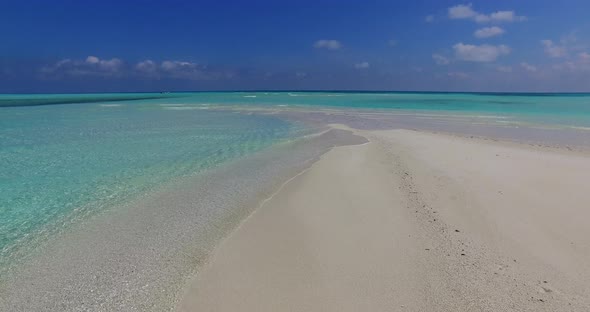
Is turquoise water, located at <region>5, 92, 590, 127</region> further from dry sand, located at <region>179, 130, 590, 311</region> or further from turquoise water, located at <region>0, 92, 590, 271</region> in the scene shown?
turquoise water, located at <region>0, 92, 590, 271</region>

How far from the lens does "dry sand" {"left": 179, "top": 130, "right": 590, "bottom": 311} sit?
11.6 ft

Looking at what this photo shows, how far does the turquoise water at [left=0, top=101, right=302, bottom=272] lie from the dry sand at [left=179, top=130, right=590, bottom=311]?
9.46ft

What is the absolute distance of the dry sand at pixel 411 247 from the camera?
354 centimetres

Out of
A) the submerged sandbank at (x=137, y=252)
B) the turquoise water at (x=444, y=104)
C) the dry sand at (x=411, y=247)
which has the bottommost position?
the submerged sandbank at (x=137, y=252)

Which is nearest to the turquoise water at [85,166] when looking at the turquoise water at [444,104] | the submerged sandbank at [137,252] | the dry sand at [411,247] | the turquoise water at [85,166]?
the turquoise water at [85,166]

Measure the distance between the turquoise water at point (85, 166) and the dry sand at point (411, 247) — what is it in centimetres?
288

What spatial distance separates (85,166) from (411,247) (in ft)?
27.4

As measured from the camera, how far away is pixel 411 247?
467cm

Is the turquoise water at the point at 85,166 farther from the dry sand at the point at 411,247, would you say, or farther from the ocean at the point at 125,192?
the dry sand at the point at 411,247

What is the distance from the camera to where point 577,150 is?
39.3 feet

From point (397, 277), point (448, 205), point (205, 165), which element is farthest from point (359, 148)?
point (397, 277)

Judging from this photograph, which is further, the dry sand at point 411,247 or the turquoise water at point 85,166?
the turquoise water at point 85,166

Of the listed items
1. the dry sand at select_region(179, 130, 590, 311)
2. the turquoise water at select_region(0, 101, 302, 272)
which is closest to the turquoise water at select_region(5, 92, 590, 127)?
the dry sand at select_region(179, 130, 590, 311)

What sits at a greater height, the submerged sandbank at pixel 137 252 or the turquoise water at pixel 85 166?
the turquoise water at pixel 85 166
